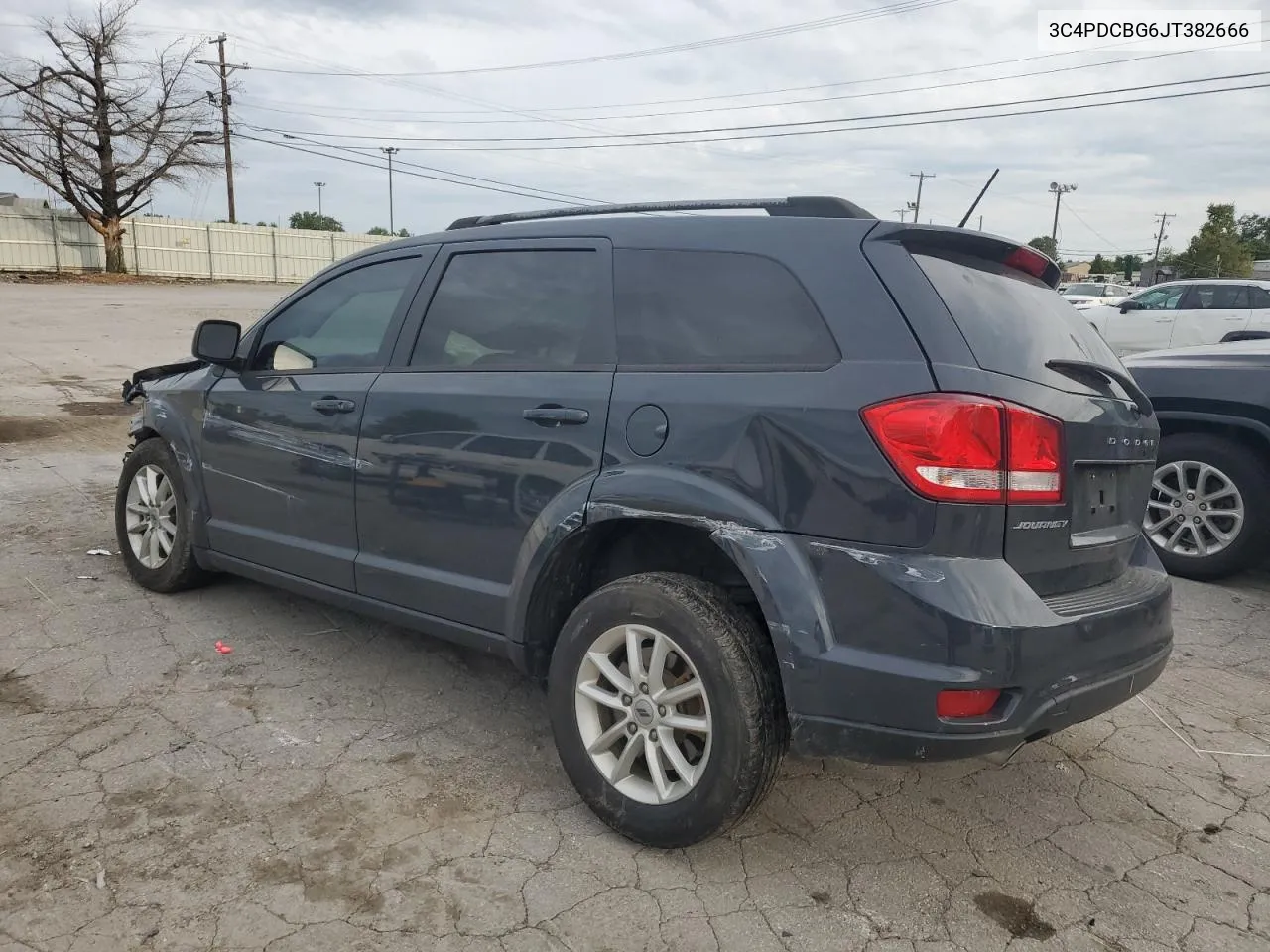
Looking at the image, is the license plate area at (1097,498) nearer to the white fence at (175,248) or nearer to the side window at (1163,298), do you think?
the side window at (1163,298)

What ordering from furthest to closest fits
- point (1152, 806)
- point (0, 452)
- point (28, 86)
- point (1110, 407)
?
point (28, 86), point (0, 452), point (1152, 806), point (1110, 407)

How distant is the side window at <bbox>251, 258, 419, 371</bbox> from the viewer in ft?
12.0

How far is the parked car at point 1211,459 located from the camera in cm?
505

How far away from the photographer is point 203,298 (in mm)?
28219

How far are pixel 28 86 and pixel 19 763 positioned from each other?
42404mm

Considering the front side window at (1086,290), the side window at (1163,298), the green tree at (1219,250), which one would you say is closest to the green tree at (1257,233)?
the green tree at (1219,250)

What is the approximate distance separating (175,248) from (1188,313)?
3946cm

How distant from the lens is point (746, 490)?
8.18ft

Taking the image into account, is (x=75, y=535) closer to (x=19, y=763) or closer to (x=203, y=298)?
(x=19, y=763)

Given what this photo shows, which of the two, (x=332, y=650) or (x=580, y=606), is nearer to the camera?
(x=580, y=606)

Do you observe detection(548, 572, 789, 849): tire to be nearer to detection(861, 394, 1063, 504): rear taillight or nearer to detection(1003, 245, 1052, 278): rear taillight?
detection(861, 394, 1063, 504): rear taillight

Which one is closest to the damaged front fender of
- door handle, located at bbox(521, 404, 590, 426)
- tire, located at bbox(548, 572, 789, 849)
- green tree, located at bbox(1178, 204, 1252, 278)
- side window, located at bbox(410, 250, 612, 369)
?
side window, located at bbox(410, 250, 612, 369)

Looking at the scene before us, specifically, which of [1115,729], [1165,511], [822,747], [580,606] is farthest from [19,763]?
[1165,511]

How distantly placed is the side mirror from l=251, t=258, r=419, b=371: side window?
0.44 feet
